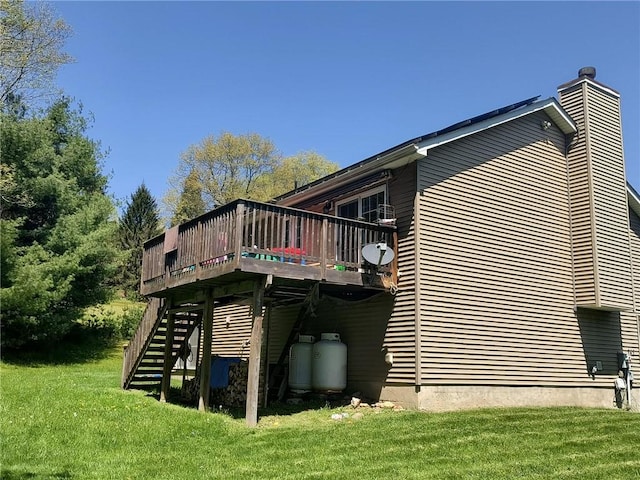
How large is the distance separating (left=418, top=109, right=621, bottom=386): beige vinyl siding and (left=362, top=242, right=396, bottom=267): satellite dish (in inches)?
29.6

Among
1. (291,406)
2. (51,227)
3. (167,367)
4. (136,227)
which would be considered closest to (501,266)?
(291,406)

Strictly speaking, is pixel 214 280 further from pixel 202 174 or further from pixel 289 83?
pixel 202 174

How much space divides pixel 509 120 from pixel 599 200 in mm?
3075

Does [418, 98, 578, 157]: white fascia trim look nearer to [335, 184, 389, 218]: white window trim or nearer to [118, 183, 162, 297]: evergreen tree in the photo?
[335, 184, 389, 218]: white window trim

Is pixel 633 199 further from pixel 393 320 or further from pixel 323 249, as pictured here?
pixel 323 249

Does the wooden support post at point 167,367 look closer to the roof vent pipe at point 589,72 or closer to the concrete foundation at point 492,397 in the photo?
the concrete foundation at point 492,397

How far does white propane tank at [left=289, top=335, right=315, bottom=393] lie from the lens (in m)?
12.5

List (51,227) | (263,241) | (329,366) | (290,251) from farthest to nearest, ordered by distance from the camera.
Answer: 1. (51,227)
2. (329,366)
3. (290,251)
4. (263,241)

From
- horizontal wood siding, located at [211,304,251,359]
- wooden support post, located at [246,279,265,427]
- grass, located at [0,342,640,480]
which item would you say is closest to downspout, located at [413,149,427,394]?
grass, located at [0,342,640,480]

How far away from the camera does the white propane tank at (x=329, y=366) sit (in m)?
12.1

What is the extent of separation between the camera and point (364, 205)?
43.8 feet

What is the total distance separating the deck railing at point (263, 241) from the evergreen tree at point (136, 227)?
30.2 metres

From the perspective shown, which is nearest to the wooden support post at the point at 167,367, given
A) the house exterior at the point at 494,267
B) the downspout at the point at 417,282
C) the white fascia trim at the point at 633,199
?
the house exterior at the point at 494,267

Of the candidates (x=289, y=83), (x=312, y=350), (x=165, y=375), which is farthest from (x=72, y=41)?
(x=312, y=350)
